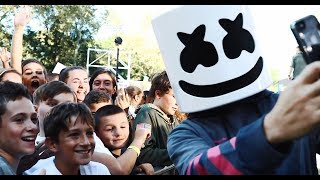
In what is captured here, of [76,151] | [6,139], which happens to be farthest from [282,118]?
[6,139]

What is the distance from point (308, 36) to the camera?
77 cm

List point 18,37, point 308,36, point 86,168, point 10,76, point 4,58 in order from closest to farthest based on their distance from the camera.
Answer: point 308,36 → point 86,168 → point 10,76 → point 18,37 → point 4,58

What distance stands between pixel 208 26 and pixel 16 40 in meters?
2.78

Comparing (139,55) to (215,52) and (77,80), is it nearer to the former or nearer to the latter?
(77,80)

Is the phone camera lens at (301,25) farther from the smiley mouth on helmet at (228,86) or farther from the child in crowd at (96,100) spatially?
the child in crowd at (96,100)

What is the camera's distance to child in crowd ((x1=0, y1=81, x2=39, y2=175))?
1581 mm

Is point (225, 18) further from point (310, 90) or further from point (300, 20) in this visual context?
point (310, 90)

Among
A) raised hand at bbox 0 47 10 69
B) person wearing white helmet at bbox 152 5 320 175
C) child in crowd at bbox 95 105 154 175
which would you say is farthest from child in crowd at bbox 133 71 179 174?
raised hand at bbox 0 47 10 69

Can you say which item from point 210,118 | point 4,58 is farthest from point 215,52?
point 4,58

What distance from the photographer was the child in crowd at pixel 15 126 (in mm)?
1581

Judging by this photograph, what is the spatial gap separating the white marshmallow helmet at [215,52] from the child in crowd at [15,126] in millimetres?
814

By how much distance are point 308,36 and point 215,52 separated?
0.22 m

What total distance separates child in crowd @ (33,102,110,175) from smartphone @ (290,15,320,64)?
892mm

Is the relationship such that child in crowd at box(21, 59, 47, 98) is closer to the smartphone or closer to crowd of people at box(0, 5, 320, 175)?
crowd of people at box(0, 5, 320, 175)
